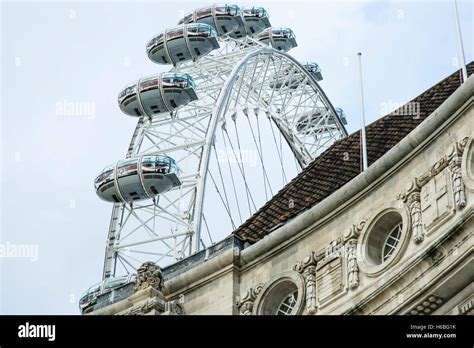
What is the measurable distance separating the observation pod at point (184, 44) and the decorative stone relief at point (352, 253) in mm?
34951

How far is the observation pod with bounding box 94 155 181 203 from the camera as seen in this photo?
5422 cm

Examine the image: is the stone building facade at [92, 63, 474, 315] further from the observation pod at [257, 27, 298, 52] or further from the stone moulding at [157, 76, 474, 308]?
the observation pod at [257, 27, 298, 52]

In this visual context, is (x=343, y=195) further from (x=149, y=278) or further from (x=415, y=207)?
(x=149, y=278)

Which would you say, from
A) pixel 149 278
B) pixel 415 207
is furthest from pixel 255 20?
pixel 415 207

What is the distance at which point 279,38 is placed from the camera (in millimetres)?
75125

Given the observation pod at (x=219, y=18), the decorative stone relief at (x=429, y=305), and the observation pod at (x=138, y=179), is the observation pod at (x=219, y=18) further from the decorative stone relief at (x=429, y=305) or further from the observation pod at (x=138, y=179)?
the decorative stone relief at (x=429, y=305)

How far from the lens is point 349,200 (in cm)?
2930

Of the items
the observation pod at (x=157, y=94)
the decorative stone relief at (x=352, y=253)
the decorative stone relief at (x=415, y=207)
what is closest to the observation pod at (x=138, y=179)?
the observation pod at (x=157, y=94)

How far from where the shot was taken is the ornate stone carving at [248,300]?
100 feet
